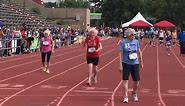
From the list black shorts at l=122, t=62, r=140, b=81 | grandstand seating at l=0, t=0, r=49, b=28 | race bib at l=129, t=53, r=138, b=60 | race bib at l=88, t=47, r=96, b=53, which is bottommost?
black shorts at l=122, t=62, r=140, b=81

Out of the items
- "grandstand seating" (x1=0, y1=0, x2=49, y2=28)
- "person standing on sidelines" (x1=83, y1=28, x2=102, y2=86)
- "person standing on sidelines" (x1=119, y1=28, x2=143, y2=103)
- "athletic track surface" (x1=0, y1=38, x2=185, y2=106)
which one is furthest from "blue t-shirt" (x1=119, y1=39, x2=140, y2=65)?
"grandstand seating" (x1=0, y1=0, x2=49, y2=28)

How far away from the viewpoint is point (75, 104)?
12758mm

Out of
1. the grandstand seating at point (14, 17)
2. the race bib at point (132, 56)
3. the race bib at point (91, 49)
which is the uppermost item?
the grandstand seating at point (14, 17)

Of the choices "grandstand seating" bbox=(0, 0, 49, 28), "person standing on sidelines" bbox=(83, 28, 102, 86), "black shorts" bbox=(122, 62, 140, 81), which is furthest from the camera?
"grandstand seating" bbox=(0, 0, 49, 28)

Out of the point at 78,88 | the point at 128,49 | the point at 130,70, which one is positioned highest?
the point at 128,49

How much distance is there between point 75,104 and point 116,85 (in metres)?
4.67

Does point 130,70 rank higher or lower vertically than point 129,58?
lower

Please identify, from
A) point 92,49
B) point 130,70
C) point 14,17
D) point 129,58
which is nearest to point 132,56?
point 129,58

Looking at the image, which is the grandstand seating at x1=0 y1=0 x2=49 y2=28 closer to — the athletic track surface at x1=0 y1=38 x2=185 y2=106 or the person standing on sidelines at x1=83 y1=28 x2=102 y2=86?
the athletic track surface at x1=0 y1=38 x2=185 y2=106

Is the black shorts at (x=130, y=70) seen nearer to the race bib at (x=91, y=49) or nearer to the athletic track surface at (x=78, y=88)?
the athletic track surface at (x=78, y=88)

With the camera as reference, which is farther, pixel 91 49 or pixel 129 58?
pixel 91 49

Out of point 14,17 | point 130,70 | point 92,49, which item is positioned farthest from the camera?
point 14,17

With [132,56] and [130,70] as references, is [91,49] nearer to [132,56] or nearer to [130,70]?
[130,70]

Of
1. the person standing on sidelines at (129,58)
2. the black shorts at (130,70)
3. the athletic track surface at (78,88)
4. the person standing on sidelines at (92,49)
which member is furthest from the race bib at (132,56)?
the person standing on sidelines at (92,49)
